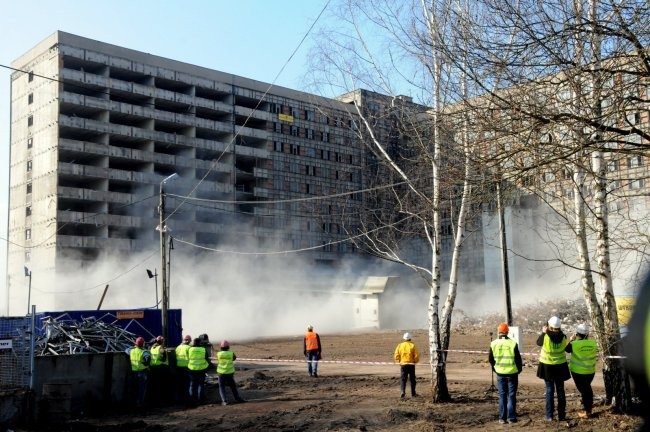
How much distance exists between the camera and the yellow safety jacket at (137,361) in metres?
17.0

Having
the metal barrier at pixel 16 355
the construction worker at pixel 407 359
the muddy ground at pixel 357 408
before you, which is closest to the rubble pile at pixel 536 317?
the muddy ground at pixel 357 408

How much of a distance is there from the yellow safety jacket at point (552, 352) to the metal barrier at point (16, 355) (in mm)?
10641

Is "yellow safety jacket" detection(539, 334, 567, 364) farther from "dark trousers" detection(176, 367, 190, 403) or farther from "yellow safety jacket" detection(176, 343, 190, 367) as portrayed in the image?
"dark trousers" detection(176, 367, 190, 403)

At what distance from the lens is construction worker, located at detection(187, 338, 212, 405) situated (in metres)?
17.0

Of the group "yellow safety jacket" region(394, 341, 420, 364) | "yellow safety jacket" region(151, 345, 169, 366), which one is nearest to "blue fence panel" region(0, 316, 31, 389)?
"yellow safety jacket" region(151, 345, 169, 366)

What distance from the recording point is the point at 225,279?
203ft

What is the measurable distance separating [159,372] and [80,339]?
8.92 ft

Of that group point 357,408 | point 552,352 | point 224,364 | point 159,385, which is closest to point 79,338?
point 159,385

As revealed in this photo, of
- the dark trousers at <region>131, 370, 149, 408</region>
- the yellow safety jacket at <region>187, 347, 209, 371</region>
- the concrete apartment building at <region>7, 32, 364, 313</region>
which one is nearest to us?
the dark trousers at <region>131, 370, 149, 408</region>

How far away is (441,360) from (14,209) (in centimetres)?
6262

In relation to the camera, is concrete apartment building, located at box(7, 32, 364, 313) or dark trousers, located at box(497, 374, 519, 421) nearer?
dark trousers, located at box(497, 374, 519, 421)

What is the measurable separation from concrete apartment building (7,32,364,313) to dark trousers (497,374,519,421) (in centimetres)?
4351

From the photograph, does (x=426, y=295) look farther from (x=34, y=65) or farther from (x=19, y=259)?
(x=34, y=65)

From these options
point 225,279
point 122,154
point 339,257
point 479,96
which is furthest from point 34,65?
point 479,96
